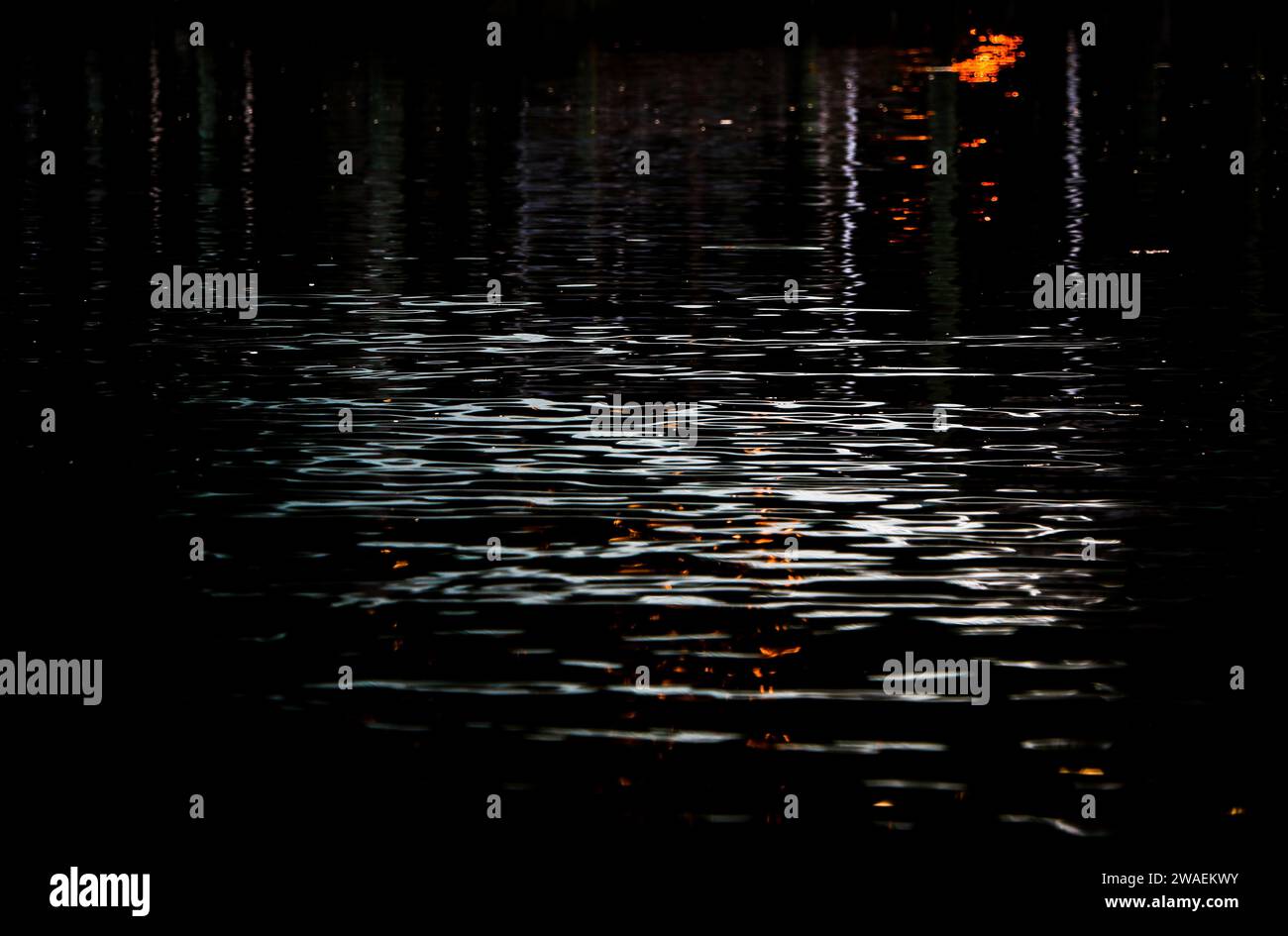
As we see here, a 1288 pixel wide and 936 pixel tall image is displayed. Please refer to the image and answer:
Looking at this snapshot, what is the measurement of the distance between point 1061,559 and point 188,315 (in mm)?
18174

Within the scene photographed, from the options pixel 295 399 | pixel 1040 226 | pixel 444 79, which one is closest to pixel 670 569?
pixel 295 399

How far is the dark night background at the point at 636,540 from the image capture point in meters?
13.1

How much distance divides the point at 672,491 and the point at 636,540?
196 cm

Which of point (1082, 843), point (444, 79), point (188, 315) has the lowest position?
point (1082, 843)

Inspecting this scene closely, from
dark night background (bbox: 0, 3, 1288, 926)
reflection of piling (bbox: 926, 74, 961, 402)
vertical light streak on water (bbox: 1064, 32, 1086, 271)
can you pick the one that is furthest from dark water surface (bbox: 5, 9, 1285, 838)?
vertical light streak on water (bbox: 1064, 32, 1086, 271)

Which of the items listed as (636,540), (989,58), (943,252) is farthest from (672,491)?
(989,58)

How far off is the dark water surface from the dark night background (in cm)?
6

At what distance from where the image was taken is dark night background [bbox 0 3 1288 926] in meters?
13.1

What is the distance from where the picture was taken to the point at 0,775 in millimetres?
14133

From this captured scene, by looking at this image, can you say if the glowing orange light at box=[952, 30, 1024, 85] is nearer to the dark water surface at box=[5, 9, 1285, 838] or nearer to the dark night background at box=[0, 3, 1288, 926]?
the dark water surface at box=[5, 9, 1285, 838]

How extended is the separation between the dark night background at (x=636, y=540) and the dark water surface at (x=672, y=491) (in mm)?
61

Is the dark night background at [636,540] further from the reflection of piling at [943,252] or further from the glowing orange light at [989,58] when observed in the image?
the glowing orange light at [989,58]

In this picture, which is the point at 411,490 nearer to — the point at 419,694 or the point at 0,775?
the point at 419,694

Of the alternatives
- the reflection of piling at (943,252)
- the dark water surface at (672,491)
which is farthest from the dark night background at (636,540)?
the reflection of piling at (943,252)
